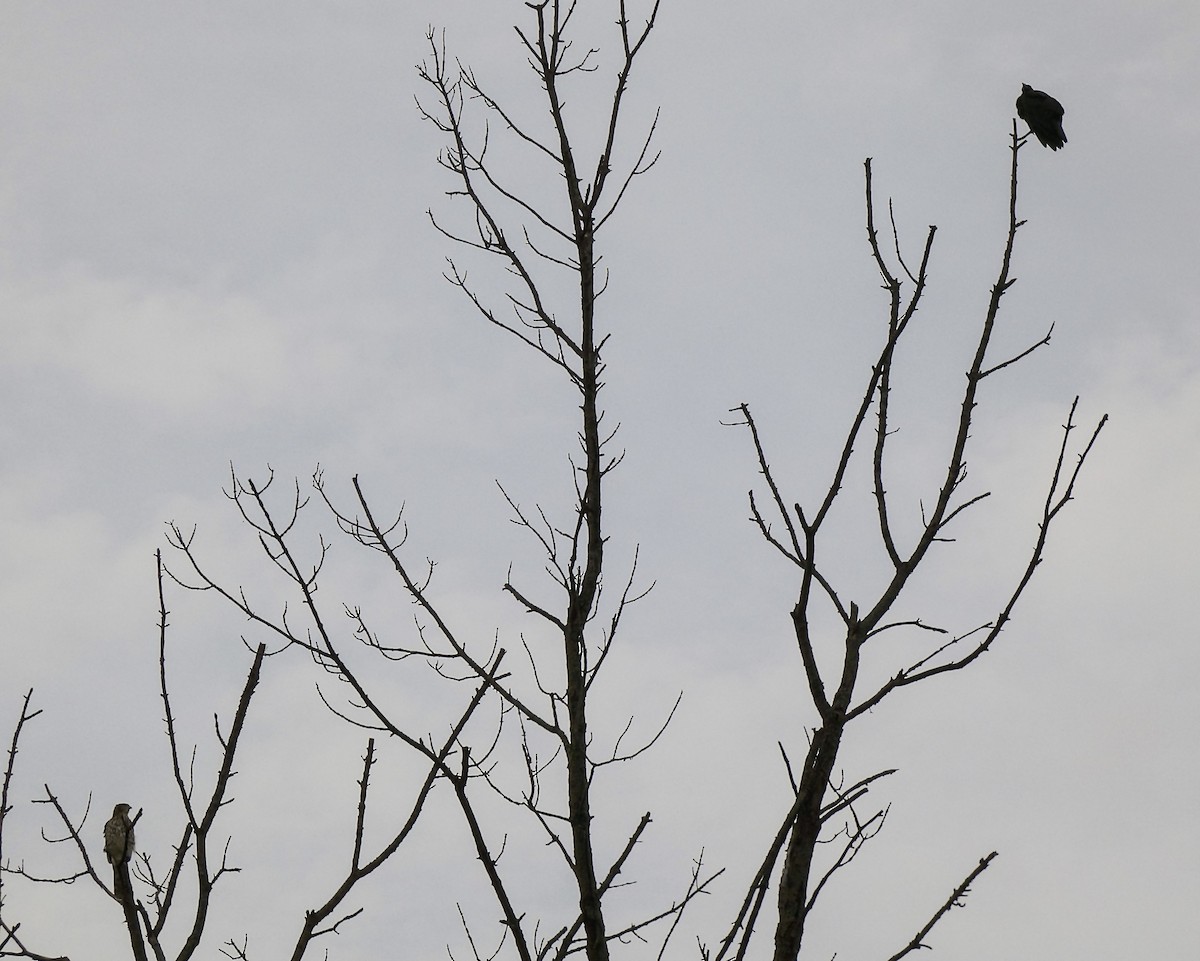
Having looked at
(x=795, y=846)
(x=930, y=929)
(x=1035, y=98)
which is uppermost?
(x=1035, y=98)

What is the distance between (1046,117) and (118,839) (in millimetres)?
8741

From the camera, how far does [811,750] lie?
2500 millimetres

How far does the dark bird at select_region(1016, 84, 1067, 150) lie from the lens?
943 centimetres

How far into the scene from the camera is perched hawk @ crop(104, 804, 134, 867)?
9.53 ft

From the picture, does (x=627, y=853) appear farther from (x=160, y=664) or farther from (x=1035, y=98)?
(x=1035, y=98)

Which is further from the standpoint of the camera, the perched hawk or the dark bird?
the dark bird

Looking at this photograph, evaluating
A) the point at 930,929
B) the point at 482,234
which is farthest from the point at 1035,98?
the point at 930,929

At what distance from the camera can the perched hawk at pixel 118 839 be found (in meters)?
2.90

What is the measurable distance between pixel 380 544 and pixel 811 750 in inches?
53.3

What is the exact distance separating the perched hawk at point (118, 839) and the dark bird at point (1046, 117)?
27.9 ft

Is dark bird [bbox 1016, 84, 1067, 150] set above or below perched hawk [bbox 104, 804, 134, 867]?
above

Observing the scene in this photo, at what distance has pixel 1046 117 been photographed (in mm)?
9445

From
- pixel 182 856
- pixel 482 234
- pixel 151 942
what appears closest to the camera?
pixel 151 942

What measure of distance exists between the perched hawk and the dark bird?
8509mm
